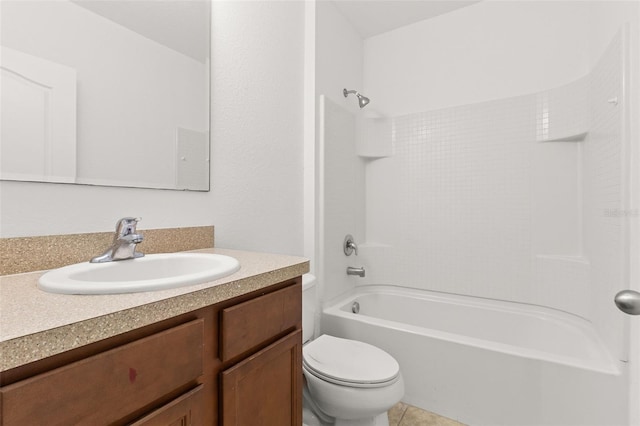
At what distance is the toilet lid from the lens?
120cm

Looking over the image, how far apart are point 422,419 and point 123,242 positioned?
1.62 meters

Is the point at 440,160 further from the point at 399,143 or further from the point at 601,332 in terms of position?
the point at 601,332

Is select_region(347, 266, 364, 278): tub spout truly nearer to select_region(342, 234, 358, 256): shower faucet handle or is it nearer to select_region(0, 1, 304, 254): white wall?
select_region(342, 234, 358, 256): shower faucet handle

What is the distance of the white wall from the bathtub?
81cm

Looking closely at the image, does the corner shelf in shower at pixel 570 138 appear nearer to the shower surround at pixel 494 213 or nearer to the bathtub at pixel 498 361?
the shower surround at pixel 494 213

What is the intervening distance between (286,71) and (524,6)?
1.62 metres

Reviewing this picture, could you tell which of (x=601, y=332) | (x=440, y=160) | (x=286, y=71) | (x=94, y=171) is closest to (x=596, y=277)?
(x=601, y=332)

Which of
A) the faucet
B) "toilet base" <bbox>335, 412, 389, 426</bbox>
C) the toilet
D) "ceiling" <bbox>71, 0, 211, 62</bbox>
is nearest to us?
the faucet

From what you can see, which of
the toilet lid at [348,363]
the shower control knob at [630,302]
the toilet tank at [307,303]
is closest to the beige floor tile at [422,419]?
the toilet lid at [348,363]

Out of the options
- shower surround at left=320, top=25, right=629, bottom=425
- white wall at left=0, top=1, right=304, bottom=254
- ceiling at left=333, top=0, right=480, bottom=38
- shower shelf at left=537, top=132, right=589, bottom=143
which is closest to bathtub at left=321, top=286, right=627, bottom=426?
shower surround at left=320, top=25, right=629, bottom=425

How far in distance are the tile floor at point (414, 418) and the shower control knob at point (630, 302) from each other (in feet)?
4.02

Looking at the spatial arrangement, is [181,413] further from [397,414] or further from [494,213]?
[494,213]

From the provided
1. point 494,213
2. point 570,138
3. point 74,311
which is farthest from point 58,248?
point 570,138

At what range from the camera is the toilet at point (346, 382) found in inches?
46.1
